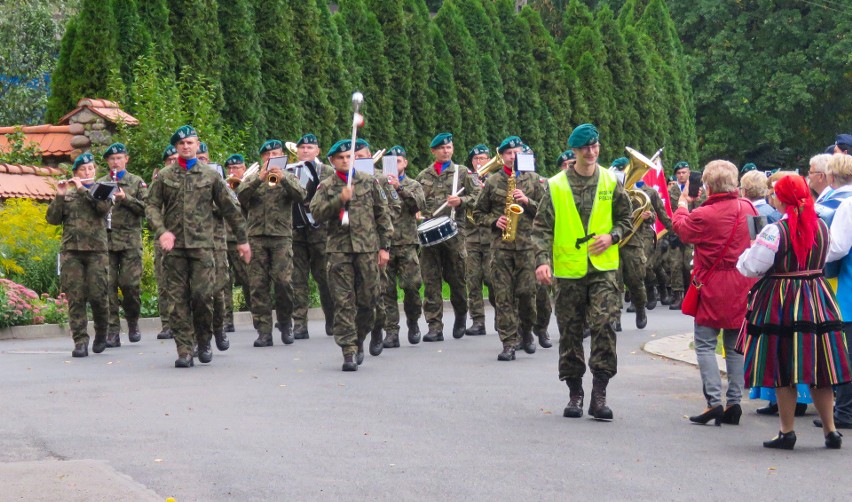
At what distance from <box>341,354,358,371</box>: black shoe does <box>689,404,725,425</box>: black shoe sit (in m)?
3.84

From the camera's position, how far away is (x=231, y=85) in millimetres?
24359

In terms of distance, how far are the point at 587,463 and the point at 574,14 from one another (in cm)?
3224

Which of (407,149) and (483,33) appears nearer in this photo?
(407,149)

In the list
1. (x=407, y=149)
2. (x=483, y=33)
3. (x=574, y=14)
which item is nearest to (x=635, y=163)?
(x=407, y=149)

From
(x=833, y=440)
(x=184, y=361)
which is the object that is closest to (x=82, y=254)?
(x=184, y=361)

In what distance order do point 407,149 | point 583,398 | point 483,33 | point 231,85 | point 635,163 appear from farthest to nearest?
1. point 483,33
2. point 407,149
3. point 231,85
4. point 635,163
5. point 583,398

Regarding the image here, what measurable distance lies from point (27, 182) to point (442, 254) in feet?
25.6

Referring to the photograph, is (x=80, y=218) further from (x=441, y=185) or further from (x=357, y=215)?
(x=441, y=185)

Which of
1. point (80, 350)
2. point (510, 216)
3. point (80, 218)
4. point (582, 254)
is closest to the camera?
point (582, 254)

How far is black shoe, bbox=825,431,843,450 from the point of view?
857cm

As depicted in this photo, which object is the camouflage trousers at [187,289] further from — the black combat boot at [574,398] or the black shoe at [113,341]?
the black combat boot at [574,398]

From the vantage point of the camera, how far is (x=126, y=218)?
15.6 metres

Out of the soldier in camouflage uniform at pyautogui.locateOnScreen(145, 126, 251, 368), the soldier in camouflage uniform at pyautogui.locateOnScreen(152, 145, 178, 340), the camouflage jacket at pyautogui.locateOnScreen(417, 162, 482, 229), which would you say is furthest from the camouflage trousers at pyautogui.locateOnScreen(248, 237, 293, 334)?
the soldier in camouflage uniform at pyautogui.locateOnScreen(145, 126, 251, 368)

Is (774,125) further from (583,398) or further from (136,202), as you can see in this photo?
(583,398)
